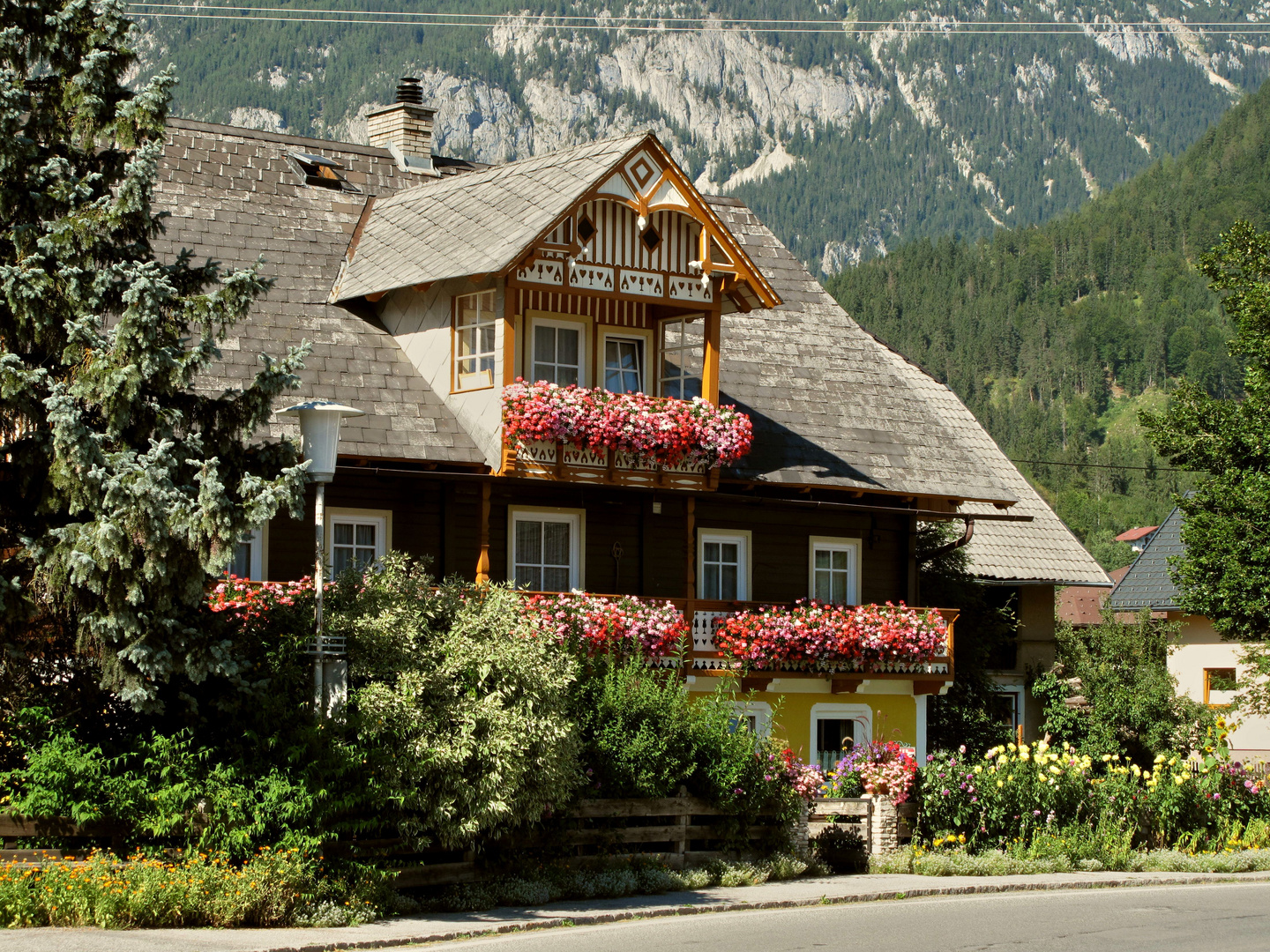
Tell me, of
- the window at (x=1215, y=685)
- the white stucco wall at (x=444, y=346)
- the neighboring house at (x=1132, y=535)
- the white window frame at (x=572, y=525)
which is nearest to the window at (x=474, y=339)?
the white stucco wall at (x=444, y=346)

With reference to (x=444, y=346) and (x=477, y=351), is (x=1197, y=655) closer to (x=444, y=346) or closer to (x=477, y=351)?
(x=477, y=351)

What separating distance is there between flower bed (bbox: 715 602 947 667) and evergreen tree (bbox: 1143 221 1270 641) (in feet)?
20.8

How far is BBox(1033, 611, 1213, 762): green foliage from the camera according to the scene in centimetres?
A: 3344

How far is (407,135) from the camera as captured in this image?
31.5m

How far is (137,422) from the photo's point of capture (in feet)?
53.6

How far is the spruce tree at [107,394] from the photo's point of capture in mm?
15602

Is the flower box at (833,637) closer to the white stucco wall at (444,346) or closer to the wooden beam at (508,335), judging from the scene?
the white stucco wall at (444,346)

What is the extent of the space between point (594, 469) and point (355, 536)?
360cm

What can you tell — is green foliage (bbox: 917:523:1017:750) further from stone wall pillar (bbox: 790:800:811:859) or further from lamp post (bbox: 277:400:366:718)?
lamp post (bbox: 277:400:366:718)

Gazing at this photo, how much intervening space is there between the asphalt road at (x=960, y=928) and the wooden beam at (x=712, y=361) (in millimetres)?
8747

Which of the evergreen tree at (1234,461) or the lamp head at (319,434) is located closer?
the lamp head at (319,434)

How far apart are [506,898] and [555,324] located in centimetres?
1040

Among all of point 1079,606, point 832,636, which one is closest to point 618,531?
point 832,636

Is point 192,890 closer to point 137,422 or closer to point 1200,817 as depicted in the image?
point 137,422
